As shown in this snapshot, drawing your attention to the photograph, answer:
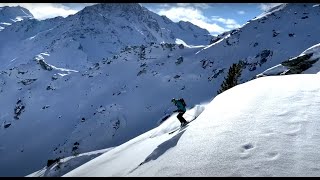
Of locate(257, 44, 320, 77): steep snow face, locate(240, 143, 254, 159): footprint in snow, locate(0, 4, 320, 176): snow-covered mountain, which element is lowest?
locate(240, 143, 254, 159): footprint in snow

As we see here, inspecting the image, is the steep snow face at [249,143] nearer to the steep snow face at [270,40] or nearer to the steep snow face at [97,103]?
the steep snow face at [97,103]

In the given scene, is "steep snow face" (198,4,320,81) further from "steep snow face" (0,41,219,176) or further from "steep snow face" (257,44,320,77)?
"steep snow face" (257,44,320,77)

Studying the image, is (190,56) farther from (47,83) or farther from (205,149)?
(205,149)

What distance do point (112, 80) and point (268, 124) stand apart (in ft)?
425

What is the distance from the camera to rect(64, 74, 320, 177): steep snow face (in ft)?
32.3

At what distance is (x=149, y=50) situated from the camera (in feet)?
499

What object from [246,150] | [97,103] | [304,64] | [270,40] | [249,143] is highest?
[270,40]

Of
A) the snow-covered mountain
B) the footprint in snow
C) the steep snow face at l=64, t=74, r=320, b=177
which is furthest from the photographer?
the snow-covered mountain

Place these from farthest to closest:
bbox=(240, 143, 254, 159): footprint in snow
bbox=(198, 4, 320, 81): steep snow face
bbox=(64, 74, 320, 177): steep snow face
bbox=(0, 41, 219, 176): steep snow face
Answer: bbox=(0, 41, 219, 176): steep snow face, bbox=(198, 4, 320, 81): steep snow face, bbox=(240, 143, 254, 159): footprint in snow, bbox=(64, 74, 320, 177): steep snow face

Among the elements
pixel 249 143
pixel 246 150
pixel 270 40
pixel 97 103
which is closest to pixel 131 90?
pixel 97 103

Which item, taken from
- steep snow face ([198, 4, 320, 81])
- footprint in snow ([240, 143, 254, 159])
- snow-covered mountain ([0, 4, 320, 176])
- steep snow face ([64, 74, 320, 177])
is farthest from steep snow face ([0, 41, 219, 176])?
footprint in snow ([240, 143, 254, 159])

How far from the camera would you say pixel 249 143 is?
36.7 ft

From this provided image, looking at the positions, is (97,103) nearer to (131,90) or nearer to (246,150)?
(131,90)

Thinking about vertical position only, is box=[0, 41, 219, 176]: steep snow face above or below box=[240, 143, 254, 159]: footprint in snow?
above
